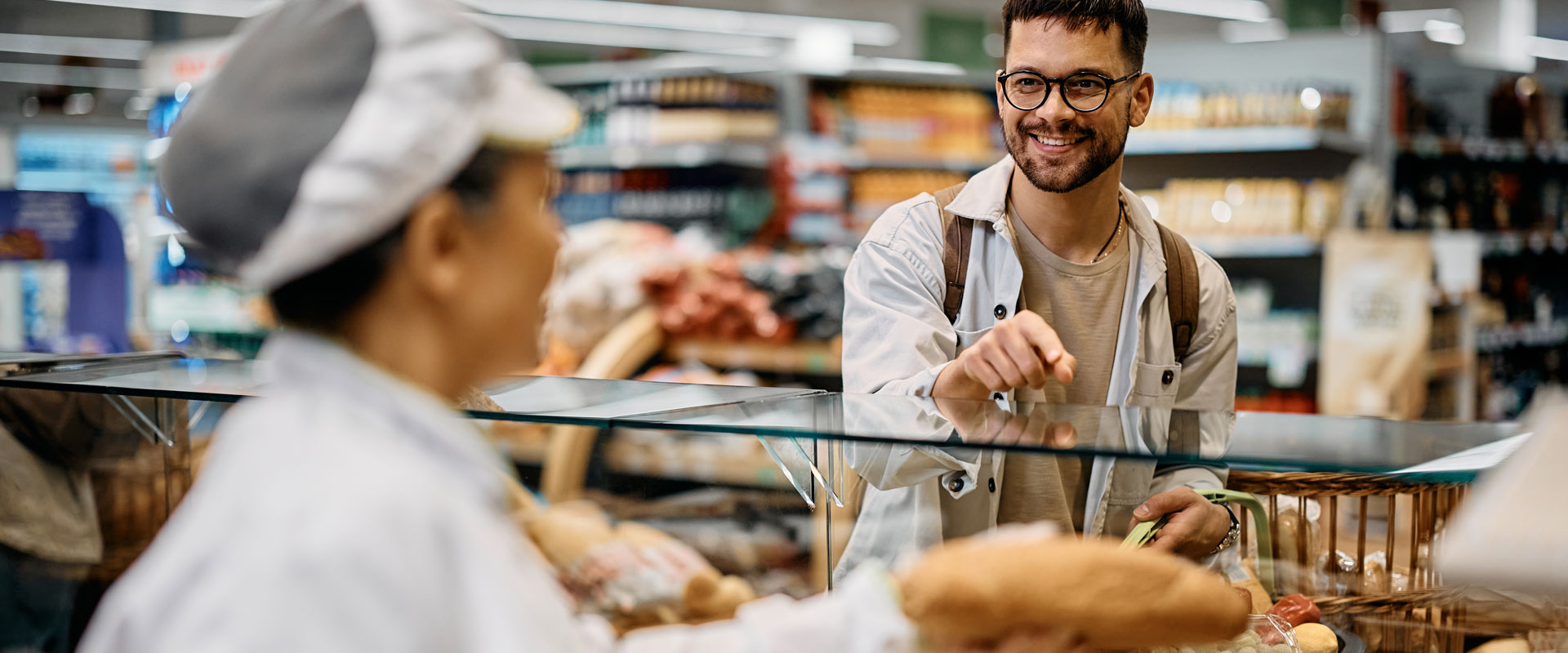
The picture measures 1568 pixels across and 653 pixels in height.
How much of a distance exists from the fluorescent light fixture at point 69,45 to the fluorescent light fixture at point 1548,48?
52.7ft

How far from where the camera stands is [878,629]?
95 centimetres

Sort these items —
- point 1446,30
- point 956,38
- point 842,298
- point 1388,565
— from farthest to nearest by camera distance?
point 956,38 < point 1446,30 < point 842,298 < point 1388,565

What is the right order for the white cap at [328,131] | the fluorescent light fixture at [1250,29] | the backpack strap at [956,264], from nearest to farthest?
the white cap at [328,131], the backpack strap at [956,264], the fluorescent light fixture at [1250,29]

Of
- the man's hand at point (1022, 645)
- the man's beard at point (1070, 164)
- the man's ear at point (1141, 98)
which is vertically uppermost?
the man's ear at point (1141, 98)

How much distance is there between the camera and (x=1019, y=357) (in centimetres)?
150

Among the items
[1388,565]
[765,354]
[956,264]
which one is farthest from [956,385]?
[765,354]

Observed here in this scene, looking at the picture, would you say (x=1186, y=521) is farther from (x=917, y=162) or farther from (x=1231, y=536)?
(x=917, y=162)

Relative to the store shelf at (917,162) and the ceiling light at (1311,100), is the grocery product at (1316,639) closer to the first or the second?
the ceiling light at (1311,100)

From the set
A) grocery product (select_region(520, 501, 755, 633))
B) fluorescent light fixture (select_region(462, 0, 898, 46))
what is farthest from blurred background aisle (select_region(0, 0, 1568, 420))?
fluorescent light fixture (select_region(462, 0, 898, 46))

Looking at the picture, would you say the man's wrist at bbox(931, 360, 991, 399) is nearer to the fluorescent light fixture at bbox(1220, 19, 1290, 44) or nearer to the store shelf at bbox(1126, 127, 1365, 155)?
the store shelf at bbox(1126, 127, 1365, 155)

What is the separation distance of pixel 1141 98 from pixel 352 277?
162 centimetres

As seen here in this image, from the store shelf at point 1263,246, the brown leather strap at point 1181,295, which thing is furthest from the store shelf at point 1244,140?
the brown leather strap at point 1181,295

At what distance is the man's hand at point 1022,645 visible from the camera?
95 centimetres

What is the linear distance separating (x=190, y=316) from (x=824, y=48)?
21.3ft
